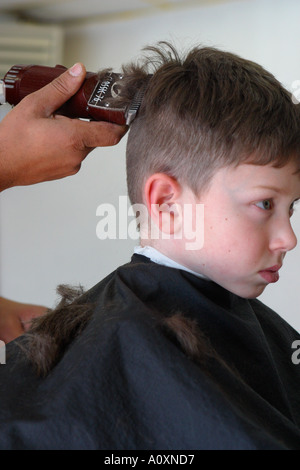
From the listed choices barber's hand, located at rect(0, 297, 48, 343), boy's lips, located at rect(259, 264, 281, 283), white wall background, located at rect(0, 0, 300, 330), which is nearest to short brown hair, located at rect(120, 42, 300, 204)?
boy's lips, located at rect(259, 264, 281, 283)

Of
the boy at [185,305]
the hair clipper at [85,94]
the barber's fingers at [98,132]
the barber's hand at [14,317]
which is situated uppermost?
the hair clipper at [85,94]

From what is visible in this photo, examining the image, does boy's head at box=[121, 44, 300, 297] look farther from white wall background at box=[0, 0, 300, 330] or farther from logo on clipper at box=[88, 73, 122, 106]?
white wall background at box=[0, 0, 300, 330]

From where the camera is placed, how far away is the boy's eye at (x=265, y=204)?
1.32 metres

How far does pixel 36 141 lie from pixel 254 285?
66cm

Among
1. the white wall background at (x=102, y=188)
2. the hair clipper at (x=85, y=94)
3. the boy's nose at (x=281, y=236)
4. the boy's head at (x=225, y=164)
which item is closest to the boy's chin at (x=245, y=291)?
the boy's head at (x=225, y=164)

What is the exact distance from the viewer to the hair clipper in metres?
1.42

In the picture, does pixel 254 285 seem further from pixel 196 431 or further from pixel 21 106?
pixel 21 106

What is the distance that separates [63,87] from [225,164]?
45 cm

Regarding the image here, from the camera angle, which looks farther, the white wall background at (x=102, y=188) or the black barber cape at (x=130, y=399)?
the white wall background at (x=102, y=188)

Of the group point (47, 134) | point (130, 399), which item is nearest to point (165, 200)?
point (47, 134)

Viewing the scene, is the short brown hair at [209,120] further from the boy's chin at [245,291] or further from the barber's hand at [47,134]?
the boy's chin at [245,291]

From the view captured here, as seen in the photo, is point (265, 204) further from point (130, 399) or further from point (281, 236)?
point (130, 399)

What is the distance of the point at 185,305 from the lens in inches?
52.4
